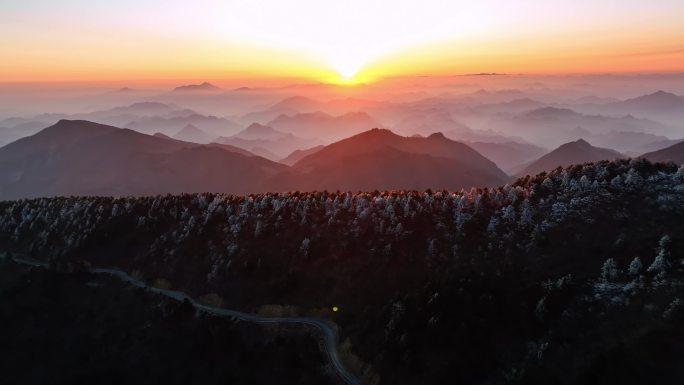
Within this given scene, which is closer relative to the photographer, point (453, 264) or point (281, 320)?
point (281, 320)

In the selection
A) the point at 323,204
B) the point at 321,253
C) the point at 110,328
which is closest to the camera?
the point at 110,328

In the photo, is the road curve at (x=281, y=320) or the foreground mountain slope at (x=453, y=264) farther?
the road curve at (x=281, y=320)

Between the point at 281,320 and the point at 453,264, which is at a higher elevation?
the point at 453,264

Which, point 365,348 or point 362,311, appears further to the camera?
point 362,311

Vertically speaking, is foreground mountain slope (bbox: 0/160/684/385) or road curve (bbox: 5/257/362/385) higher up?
foreground mountain slope (bbox: 0/160/684/385)

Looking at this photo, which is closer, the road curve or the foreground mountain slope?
the foreground mountain slope

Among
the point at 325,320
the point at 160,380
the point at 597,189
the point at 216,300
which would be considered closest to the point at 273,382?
the point at 325,320

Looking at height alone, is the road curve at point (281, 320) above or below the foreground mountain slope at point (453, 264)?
below

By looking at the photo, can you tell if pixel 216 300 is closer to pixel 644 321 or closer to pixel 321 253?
pixel 321 253
